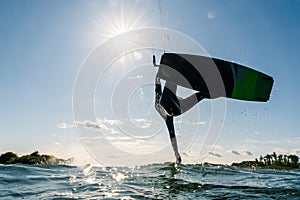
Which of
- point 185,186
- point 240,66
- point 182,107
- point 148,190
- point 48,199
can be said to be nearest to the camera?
point 48,199

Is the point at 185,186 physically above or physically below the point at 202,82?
below

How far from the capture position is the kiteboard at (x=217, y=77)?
11719 mm

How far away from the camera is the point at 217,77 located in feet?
39.3

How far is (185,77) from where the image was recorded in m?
11.8

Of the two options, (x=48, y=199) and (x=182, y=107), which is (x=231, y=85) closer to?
(x=182, y=107)

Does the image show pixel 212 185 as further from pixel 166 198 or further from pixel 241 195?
pixel 166 198

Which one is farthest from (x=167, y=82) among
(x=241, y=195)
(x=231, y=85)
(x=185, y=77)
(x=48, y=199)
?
(x=48, y=199)

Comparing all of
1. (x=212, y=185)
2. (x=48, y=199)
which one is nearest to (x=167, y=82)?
(x=212, y=185)

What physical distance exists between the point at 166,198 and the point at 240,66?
7679 millimetres

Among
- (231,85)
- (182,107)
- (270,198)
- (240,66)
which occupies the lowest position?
(270,198)

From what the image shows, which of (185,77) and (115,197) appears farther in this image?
(185,77)

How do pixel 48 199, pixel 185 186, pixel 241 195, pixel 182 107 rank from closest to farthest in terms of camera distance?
pixel 48 199, pixel 241 195, pixel 185 186, pixel 182 107

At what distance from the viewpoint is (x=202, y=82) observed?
11891 mm

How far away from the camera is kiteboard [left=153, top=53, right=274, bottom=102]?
38.4 feet
